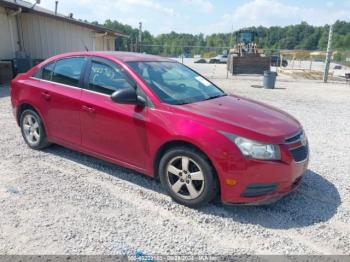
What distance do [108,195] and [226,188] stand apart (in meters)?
1.42

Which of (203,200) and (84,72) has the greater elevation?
(84,72)

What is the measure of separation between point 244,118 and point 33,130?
11.0ft

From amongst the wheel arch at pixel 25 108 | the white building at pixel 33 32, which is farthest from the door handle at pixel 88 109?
the white building at pixel 33 32

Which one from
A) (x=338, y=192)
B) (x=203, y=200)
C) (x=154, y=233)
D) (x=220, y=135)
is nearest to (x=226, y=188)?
(x=203, y=200)

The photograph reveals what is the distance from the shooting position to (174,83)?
4141 millimetres

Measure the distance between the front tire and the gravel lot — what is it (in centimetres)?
15

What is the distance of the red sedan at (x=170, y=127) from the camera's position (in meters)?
3.21

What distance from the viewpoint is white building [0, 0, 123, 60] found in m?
14.5

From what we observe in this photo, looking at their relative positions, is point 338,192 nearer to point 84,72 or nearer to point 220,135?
point 220,135

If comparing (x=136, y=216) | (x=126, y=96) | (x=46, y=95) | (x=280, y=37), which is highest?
(x=280, y=37)

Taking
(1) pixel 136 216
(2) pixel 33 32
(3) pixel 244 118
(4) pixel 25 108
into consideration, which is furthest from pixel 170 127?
(2) pixel 33 32

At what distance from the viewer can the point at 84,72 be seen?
4.33 m

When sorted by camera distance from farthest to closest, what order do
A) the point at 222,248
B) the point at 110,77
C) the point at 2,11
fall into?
1. the point at 2,11
2. the point at 110,77
3. the point at 222,248

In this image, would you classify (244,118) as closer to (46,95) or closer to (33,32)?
(46,95)
